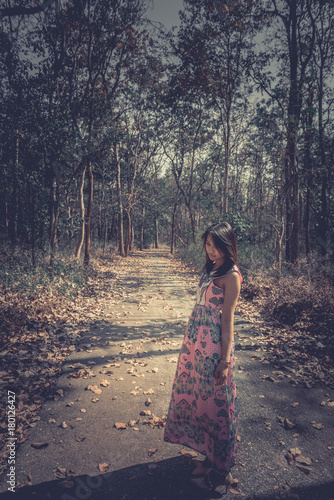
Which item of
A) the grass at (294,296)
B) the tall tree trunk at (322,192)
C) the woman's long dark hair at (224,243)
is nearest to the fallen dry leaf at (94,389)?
the woman's long dark hair at (224,243)

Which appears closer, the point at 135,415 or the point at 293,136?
the point at 135,415

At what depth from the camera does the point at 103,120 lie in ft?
39.3

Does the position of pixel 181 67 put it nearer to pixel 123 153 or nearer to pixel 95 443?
pixel 123 153

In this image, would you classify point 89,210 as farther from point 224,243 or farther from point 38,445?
point 224,243

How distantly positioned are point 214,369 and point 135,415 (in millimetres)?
1701

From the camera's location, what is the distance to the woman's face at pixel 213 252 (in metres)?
2.36

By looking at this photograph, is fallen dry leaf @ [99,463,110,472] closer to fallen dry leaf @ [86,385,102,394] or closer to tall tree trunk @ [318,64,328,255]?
fallen dry leaf @ [86,385,102,394]

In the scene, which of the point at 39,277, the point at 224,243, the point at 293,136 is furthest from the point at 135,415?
the point at 293,136

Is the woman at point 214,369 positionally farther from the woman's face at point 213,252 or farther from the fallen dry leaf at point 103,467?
the fallen dry leaf at point 103,467

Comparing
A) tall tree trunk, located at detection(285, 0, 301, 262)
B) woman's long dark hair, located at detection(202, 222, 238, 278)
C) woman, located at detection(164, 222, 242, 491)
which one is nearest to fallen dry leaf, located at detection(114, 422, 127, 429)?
woman, located at detection(164, 222, 242, 491)

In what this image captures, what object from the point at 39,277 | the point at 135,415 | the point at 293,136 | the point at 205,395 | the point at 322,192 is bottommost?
the point at 135,415

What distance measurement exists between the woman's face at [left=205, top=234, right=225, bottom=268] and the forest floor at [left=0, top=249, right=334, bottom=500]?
6.69 ft

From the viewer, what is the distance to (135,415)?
11.1 feet

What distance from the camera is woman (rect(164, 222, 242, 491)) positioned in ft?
7.45
